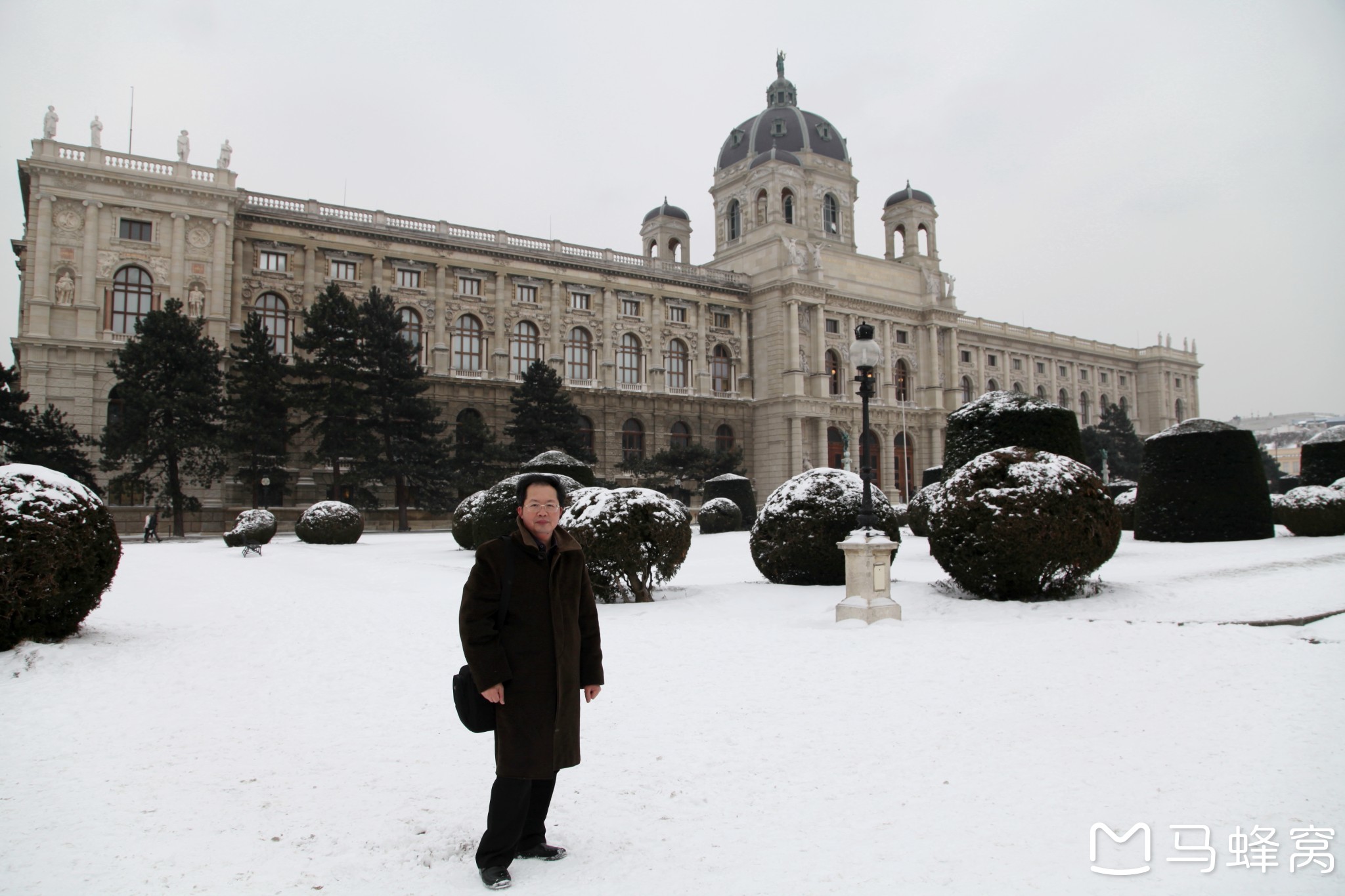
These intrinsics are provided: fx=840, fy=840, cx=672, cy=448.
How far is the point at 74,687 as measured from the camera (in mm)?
6652

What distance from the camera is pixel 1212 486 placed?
1677 cm

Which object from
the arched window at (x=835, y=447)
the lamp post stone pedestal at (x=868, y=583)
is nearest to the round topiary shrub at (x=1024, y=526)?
the lamp post stone pedestal at (x=868, y=583)

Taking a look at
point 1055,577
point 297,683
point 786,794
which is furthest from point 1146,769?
point 1055,577

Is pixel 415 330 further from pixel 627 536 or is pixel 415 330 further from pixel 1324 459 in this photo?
pixel 1324 459

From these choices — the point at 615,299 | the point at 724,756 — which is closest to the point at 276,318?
the point at 615,299

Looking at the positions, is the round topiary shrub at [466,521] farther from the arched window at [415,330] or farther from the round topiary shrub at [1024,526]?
the arched window at [415,330]

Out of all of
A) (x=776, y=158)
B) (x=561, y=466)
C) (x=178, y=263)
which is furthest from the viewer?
(x=776, y=158)

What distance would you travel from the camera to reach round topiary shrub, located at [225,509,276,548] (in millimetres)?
22172

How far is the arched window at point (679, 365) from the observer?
51.7 meters

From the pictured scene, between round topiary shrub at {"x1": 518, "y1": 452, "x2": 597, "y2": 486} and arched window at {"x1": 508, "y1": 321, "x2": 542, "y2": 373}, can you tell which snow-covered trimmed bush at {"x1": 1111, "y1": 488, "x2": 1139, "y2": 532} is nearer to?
round topiary shrub at {"x1": 518, "y1": 452, "x2": 597, "y2": 486}

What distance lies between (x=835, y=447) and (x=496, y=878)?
52.8 m

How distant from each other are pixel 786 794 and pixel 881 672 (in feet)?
9.84

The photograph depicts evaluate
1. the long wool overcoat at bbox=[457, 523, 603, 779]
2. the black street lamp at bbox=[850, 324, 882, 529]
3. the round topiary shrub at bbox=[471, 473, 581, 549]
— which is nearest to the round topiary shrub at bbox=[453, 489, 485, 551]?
the round topiary shrub at bbox=[471, 473, 581, 549]

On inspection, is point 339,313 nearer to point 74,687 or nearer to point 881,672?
point 74,687
